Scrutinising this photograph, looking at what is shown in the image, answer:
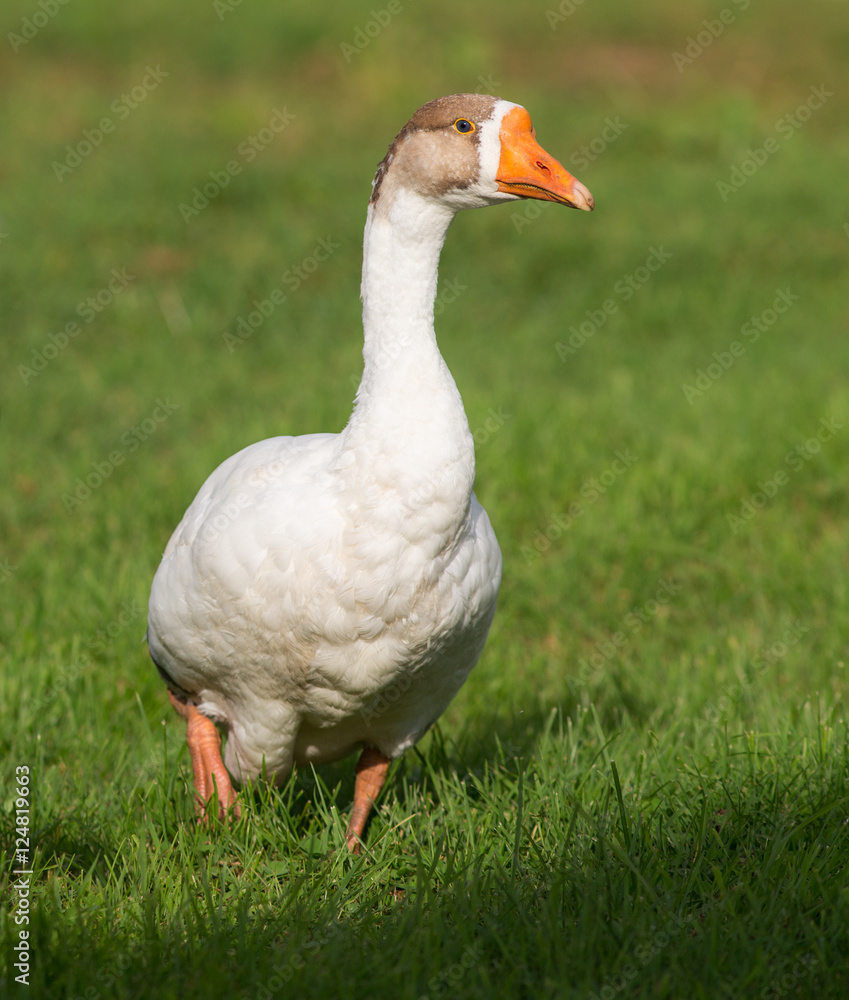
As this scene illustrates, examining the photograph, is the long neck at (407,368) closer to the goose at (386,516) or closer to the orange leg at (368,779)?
the goose at (386,516)

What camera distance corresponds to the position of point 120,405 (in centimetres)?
743

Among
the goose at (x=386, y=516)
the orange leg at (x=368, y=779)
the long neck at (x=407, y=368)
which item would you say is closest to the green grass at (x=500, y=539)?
the orange leg at (x=368, y=779)

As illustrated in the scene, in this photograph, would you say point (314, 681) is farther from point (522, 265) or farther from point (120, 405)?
point (522, 265)

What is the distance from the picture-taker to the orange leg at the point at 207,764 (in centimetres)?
345

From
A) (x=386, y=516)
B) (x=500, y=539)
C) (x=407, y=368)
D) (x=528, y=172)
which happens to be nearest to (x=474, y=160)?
(x=528, y=172)

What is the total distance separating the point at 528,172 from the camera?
295 centimetres

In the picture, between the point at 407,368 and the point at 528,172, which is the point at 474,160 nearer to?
the point at 528,172

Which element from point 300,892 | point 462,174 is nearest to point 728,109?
point 462,174

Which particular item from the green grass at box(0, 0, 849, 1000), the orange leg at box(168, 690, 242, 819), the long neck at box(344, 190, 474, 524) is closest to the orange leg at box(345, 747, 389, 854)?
the green grass at box(0, 0, 849, 1000)

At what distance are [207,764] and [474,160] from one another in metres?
2.06

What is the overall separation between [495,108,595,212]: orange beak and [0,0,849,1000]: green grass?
67.3 inches

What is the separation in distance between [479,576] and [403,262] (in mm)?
924

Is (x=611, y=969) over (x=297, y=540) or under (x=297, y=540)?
under

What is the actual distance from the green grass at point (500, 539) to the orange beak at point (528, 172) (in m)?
1.71
